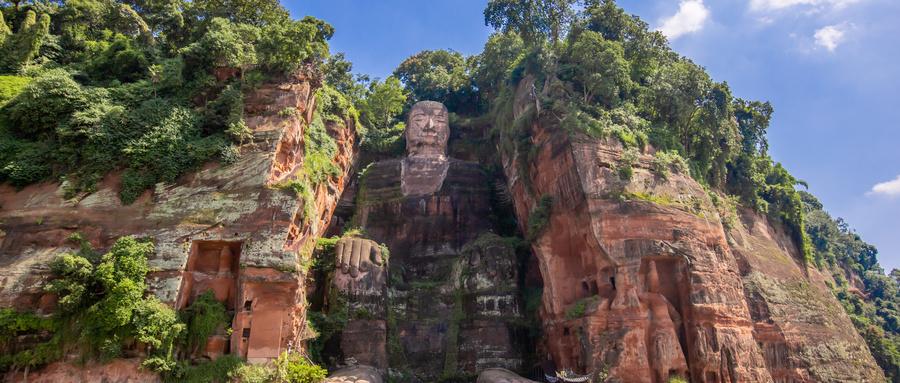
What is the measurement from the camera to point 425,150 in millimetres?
37719

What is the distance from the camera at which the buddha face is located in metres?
37.8

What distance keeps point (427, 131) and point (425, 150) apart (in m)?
1.36

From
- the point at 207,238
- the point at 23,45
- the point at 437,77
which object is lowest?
the point at 207,238

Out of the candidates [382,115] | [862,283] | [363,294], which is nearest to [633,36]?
[382,115]

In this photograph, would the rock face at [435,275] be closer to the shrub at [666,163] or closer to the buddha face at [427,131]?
the buddha face at [427,131]

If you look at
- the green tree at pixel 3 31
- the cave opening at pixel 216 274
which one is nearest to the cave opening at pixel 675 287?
the cave opening at pixel 216 274

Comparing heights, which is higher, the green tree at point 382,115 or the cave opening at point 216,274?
the green tree at point 382,115

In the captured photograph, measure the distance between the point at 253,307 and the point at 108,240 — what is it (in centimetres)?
520

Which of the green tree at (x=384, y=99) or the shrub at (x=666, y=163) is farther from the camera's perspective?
the green tree at (x=384, y=99)

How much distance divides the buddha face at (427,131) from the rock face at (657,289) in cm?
1118

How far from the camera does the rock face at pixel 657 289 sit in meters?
21.6

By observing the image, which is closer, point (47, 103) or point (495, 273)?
point (47, 103)

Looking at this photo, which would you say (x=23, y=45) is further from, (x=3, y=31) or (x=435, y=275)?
(x=435, y=275)

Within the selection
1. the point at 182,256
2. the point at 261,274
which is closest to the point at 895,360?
the point at 261,274
